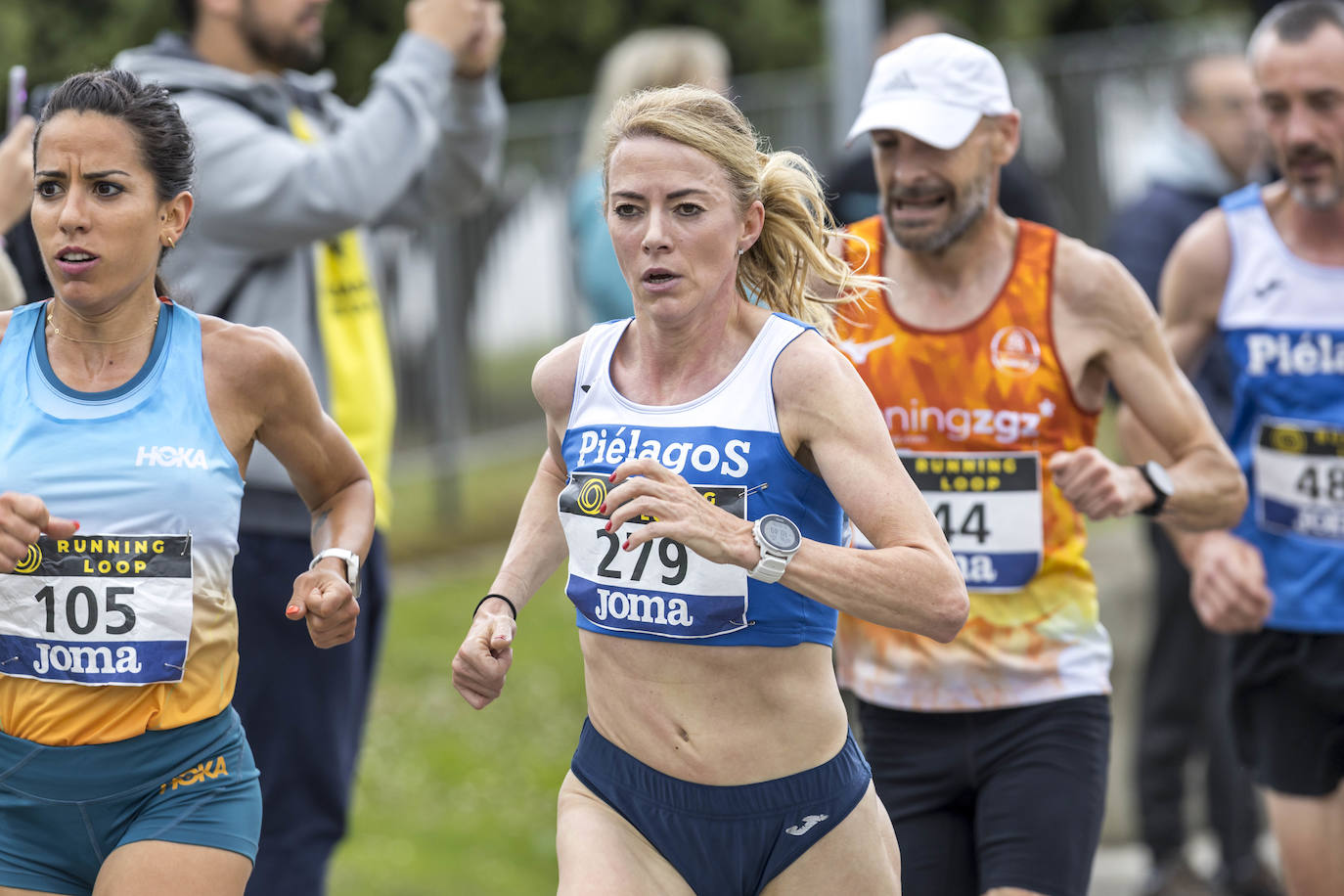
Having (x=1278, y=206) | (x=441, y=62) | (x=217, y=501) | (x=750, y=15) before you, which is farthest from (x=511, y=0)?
(x=217, y=501)

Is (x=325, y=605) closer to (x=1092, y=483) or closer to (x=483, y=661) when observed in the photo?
(x=483, y=661)

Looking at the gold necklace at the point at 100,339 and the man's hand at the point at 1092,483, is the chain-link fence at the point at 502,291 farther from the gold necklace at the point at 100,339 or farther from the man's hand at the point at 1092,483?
the gold necklace at the point at 100,339

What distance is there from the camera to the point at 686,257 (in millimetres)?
3496

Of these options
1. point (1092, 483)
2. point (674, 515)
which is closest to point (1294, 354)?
point (1092, 483)

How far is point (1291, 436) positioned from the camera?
16.3 feet

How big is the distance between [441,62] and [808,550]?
2756 millimetres

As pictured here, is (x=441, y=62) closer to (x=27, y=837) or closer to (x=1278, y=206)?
(x=1278, y=206)

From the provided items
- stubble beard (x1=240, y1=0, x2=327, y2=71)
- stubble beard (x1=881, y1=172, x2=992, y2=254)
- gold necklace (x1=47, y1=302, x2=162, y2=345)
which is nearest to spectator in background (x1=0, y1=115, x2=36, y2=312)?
gold necklace (x1=47, y1=302, x2=162, y2=345)

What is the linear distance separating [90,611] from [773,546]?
4.10ft

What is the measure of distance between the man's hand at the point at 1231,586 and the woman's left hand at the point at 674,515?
2.11m

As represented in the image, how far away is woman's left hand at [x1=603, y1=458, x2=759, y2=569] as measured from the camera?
3154 mm

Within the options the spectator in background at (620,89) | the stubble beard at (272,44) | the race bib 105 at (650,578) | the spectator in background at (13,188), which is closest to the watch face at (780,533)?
the race bib 105 at (650,578)

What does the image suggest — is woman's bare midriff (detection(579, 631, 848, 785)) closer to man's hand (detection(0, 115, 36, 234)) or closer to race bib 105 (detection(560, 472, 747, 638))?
race bib 105 (detection(560, 472, 747, 638))

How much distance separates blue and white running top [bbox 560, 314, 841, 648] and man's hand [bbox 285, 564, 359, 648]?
0.42m
